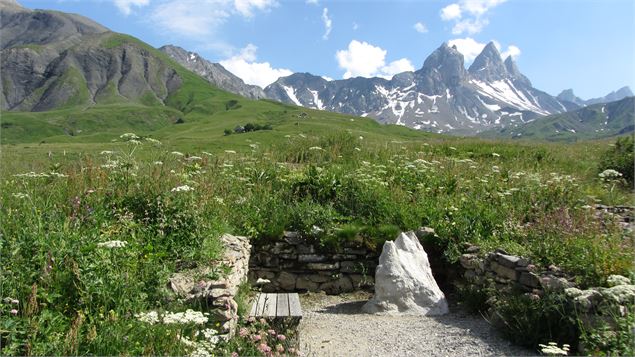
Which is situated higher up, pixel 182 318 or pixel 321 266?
pixel 182 318

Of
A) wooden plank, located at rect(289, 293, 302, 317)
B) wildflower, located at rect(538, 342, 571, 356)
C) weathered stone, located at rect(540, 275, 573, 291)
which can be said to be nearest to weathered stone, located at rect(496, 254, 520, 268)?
weathered stone, located at rect(540, 275, 573, 291)

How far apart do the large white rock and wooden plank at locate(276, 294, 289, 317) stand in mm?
1806

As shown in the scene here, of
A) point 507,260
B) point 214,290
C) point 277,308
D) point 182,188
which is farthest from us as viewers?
point 507,260

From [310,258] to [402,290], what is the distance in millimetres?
2200

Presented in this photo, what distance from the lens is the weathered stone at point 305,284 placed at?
9.30 m

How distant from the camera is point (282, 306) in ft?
21.6

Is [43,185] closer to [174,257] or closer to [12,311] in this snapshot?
[174,257]

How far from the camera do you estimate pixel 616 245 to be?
21.6ft

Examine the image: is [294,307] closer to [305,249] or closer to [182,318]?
[182,318]

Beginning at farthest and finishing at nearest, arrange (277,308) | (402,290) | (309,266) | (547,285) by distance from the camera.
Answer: (309,266) < (402,290) < (277,308) < (547,285)

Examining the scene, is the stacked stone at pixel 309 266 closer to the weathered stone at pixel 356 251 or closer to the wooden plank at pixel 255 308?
the weathered stone at pixel 356 251

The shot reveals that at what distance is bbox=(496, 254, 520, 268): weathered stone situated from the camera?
703 cm

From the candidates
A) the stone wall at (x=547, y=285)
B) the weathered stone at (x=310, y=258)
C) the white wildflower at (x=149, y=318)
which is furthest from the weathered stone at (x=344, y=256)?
the white wildflower at (x=149, y=318)

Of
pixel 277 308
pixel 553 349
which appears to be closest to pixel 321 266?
pixel 277 308
